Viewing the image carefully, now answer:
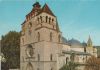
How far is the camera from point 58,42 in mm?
44094

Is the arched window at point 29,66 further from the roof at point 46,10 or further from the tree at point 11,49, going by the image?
the roof at point 46,10

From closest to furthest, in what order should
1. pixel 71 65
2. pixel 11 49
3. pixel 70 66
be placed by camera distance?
pixel 70 66 → pixel 71 65 → pixel 11 49

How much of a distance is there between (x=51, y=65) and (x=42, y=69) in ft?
7.29

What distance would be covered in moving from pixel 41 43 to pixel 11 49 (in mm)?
18188

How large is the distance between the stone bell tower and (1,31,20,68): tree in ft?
31.9

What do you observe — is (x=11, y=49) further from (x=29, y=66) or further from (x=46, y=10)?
(x=46, y=10)

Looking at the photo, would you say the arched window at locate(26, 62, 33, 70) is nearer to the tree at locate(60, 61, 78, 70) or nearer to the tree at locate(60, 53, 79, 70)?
the tree at locate(60, 61, 78, 70)

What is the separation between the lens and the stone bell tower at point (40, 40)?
40.6 meters

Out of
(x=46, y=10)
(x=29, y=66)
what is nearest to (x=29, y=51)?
(x=29, y=66)

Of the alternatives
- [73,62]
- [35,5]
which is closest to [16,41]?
[35,5]

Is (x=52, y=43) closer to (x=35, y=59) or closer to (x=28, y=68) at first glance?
(x=35, y=59)

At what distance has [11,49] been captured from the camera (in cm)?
5669

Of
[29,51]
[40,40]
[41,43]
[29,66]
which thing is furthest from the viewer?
[29,66]

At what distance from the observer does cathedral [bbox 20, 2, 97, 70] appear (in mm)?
40719
